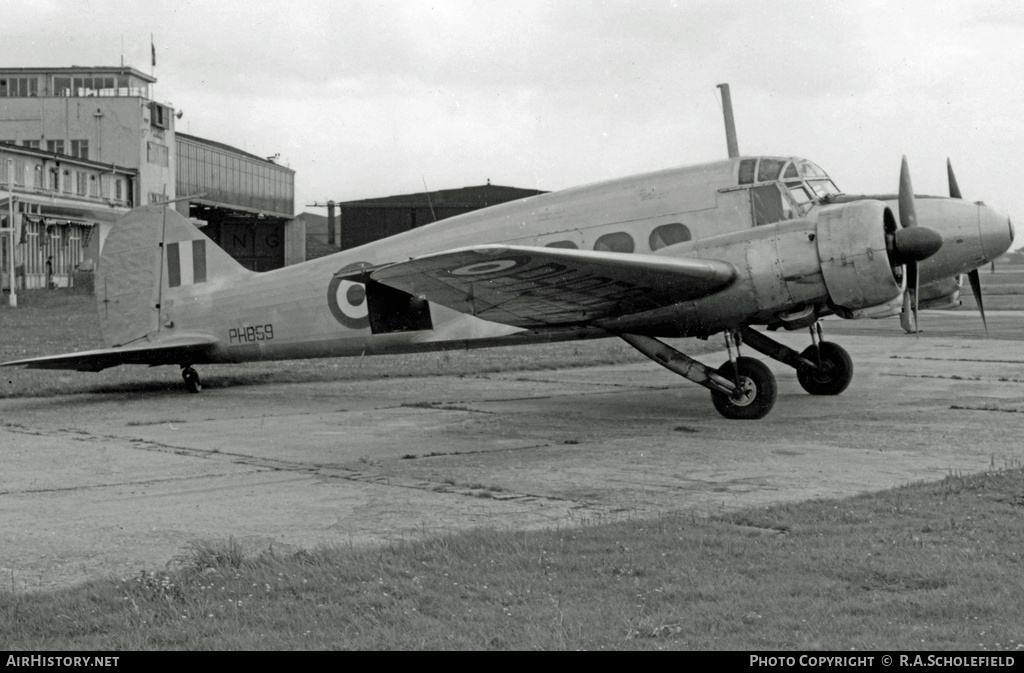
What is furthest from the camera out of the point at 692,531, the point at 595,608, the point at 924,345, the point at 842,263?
the point at 924,345

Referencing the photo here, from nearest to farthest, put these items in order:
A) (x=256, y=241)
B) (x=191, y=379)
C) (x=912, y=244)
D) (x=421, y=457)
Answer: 1. (x=421, y=457)
2. (x=912, y=244)
3. (x=191, y=379)
4. (x=256, y=241)

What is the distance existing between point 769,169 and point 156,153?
5301 cm

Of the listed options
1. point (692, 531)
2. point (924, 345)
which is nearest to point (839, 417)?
point (692, 531)

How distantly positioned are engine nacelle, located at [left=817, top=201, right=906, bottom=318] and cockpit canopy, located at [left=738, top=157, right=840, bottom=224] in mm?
1185

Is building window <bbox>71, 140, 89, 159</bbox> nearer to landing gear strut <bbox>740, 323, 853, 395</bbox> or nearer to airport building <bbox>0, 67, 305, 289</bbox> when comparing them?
airport building <bbox>0, 67, 305, 289</bbox>

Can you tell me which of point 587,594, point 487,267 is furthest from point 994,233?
point 587,594

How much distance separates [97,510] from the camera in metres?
7.50

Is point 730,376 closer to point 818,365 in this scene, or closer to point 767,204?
point 767,204

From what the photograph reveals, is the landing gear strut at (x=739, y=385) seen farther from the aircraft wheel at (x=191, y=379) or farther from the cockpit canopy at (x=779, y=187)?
the aircraft wheel at (x=191, y=379)

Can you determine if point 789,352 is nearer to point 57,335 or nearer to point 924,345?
point 924,345

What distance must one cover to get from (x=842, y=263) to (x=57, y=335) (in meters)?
20.1

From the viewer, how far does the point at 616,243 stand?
13523 mm

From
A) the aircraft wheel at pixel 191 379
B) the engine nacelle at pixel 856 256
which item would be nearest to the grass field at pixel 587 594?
the engine nacelle at pixel 856 256

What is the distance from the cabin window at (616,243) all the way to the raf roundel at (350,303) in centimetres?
312
